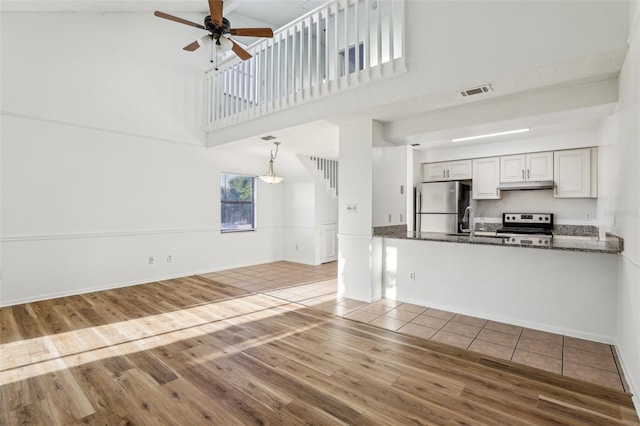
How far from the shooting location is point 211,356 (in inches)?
107

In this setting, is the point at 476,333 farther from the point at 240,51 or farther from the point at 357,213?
the point at 240,51

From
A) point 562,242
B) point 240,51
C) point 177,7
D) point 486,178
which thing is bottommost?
point 562,242

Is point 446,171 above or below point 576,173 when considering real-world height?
above

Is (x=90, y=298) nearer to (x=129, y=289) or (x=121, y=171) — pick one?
(x=129, y=289)

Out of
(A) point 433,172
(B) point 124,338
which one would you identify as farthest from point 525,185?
(B) point 124,338

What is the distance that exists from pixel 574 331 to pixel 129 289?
19.1 ft

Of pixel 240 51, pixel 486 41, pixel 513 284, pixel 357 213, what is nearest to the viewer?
pixel 486 41

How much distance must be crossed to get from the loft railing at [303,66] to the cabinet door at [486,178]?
2503 mm

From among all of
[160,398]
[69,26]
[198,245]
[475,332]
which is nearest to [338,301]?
[475,332]

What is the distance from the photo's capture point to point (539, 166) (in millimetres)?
5035

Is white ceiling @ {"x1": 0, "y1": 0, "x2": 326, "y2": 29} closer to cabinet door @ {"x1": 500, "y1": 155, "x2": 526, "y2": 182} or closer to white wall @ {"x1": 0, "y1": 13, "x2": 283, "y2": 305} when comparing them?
white wall @ {"x1": 0, "y1": 13, "x2": 283, "y2": 305}

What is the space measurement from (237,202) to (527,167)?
5602mm

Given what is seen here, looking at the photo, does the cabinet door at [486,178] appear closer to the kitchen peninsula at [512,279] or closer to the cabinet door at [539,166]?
the cabinet door at [539,166]

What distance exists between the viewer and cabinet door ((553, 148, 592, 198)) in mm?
4656
